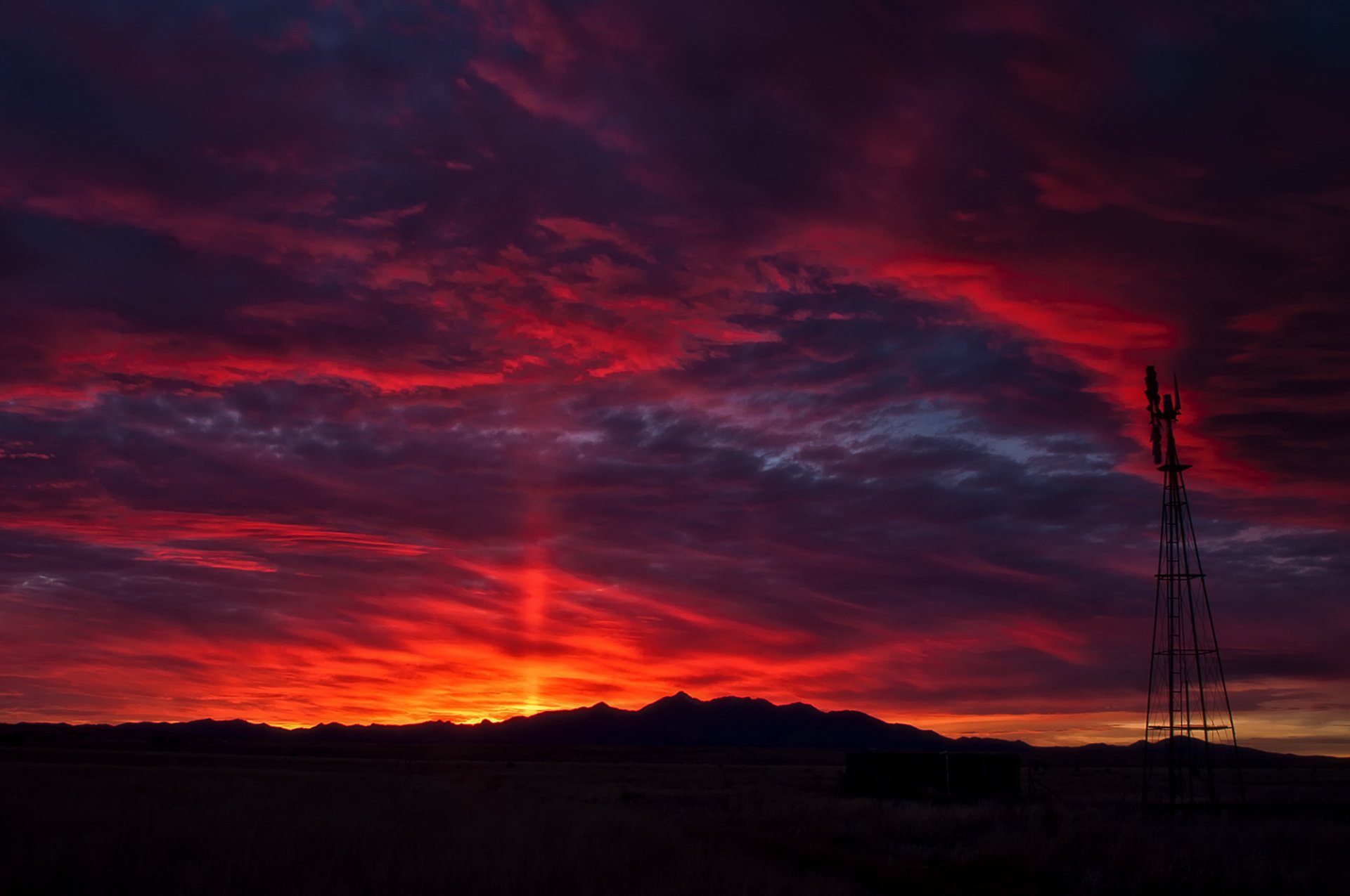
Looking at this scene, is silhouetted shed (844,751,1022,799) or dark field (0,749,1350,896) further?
silhouetted shed (844,751,1022,799)

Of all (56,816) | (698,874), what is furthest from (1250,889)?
(56,816)

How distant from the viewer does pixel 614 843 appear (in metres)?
22.1

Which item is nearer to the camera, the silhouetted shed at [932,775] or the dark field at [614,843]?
the dark field at [614,843]

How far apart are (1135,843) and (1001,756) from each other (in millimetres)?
26371

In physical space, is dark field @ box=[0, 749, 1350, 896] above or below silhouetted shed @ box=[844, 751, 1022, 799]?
below

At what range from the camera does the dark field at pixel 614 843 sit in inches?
645

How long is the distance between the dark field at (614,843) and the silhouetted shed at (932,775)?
499 centimetres

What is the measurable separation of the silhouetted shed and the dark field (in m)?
4.99

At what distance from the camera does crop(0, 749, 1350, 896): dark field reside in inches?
645

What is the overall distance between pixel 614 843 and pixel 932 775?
105 ft

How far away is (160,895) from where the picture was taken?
47.3 feet

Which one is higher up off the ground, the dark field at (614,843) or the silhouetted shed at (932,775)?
the silhouetted shed at (932,775)

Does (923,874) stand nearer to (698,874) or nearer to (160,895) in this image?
(698,874)

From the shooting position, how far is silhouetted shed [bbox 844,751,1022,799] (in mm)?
47938
